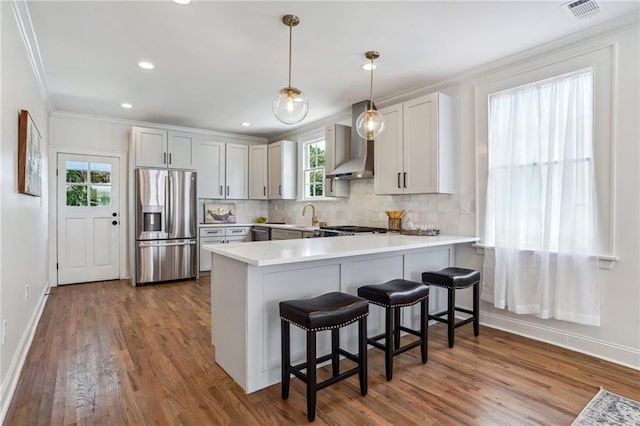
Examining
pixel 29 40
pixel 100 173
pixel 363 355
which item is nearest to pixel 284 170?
pixel 100 173

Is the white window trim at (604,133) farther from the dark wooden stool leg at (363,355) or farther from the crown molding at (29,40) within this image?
the crown molding at (29,40)

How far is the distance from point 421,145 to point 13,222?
11.7ft

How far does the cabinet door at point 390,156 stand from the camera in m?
3.97

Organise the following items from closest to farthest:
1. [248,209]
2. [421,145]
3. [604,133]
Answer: [604,133] → [421,145] → [248,209]

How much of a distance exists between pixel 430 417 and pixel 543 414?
0.66m

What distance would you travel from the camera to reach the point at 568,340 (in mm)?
2930

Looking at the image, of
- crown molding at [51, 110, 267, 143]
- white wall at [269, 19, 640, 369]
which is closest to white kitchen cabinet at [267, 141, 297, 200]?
crown molding at [51, 110, 267, 143]

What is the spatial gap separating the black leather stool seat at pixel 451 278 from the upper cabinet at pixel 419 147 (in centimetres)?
95

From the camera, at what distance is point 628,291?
8.60ft

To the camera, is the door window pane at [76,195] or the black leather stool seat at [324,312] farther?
the door window pane at [76,195]

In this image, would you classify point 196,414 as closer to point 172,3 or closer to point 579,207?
point 172,3

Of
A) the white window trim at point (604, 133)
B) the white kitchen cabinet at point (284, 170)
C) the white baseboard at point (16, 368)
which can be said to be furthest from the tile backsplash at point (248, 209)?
the white window trim at point (604, 133)

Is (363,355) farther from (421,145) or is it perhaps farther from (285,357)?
(421,145)

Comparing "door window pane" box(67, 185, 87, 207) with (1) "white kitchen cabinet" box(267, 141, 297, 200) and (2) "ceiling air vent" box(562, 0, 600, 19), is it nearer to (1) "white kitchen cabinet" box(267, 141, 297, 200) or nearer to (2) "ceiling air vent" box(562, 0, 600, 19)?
(1) "white kitchen cabinet" box(267, 141, 297, 200)
